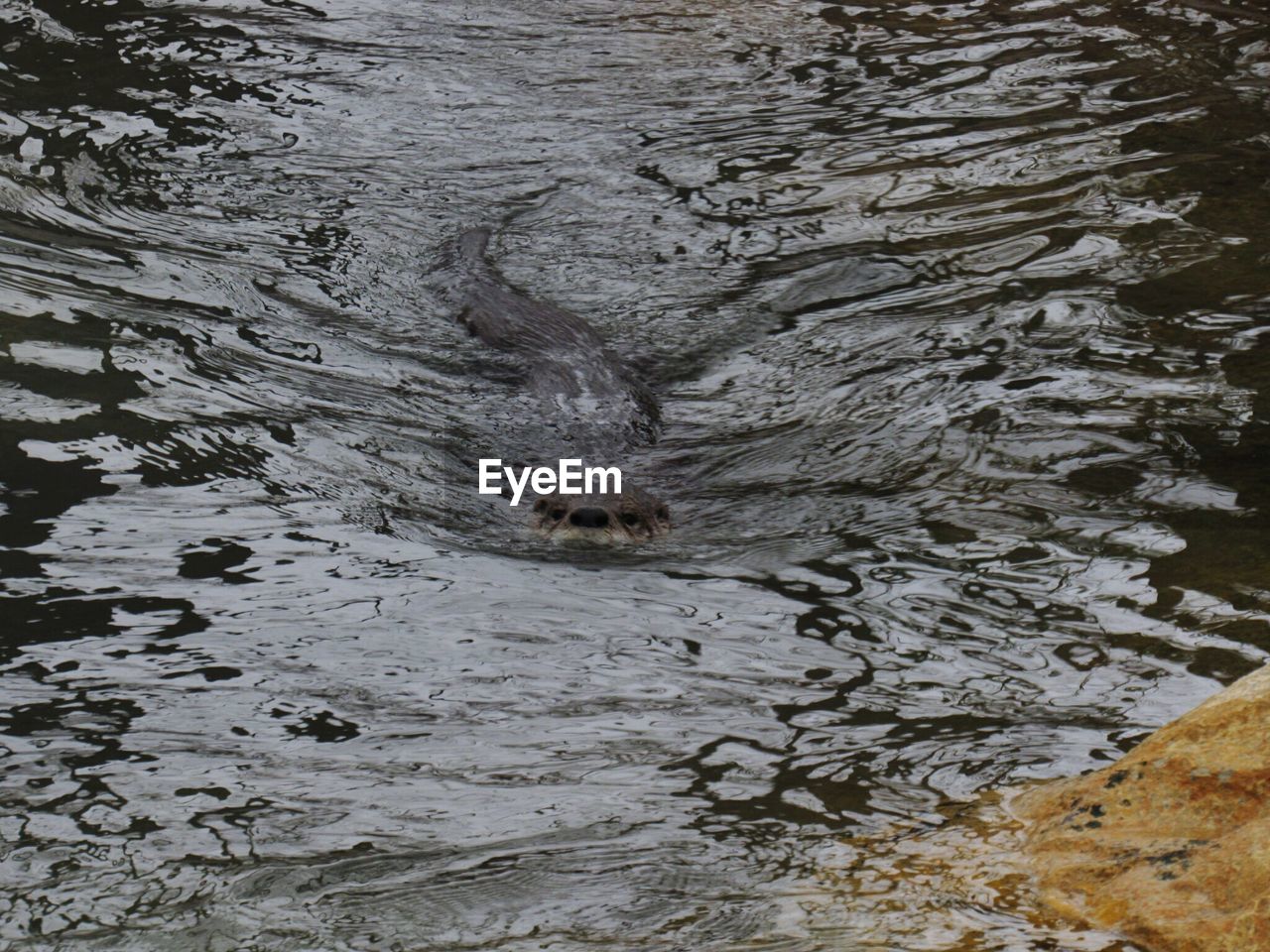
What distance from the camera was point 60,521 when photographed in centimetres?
421

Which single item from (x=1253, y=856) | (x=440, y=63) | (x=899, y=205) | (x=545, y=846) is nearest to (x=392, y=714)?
(x=545, y=846)

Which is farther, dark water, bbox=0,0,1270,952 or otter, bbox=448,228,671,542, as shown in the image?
otter, bbox=448,228,671,542

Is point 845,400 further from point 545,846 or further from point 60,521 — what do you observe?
point 545,846

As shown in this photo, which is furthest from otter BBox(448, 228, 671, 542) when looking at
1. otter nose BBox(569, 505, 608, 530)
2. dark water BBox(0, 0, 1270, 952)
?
dark water BBox(0, 0, 1270, 952)

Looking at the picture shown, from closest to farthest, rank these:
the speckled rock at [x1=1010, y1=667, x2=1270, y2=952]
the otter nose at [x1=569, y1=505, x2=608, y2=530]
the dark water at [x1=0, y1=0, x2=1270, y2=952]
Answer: the speckled rock at [x1=1010, y1=667, x2=1270, y2=952] → the dark water at [x1=0, y1=0, x2=1270, y2=952] → the otter nose at [x1=569, y1=505, x2=608, y2=530]

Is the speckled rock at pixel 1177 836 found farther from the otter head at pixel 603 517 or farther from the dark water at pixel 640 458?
the otter head at pixel 603 517

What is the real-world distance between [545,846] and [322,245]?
180 inches

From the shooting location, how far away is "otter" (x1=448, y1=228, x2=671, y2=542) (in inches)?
181

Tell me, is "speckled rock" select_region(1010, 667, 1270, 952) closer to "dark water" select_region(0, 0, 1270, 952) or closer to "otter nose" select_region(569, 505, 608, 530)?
"dark water" select_region(0, 0, 1270, 952)

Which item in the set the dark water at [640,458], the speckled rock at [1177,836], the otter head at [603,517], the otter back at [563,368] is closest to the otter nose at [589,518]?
the otter head at [603,517]

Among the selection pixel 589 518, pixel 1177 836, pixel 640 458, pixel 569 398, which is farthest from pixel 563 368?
pixel 1177 836

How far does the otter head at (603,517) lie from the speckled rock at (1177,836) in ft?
6.19

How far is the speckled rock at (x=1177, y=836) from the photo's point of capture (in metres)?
2.37

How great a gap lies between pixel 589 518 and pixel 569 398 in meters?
1.27
